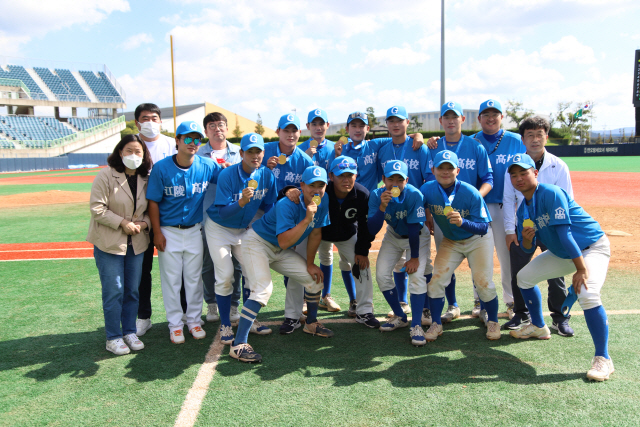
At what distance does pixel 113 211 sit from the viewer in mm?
4688

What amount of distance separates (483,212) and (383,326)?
170cm

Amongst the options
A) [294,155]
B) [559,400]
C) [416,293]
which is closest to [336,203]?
[294,155]

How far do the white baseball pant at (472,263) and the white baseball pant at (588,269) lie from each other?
335 millimetres

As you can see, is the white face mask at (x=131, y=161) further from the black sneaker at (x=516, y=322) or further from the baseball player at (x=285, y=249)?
the black sneaker at (x=516, y=322)

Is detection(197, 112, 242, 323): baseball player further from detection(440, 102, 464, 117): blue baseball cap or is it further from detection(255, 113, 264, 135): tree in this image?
detection(255, 113, 264, 135): tree

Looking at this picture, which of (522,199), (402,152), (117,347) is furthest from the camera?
(402,152)

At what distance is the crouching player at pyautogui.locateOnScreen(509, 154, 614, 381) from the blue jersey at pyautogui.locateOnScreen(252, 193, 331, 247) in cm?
192

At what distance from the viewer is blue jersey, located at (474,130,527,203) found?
17.5 ft

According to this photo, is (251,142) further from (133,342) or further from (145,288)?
(133,342)

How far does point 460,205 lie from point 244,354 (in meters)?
2.69

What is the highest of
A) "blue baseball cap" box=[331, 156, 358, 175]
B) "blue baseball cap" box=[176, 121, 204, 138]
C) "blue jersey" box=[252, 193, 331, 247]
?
"blue baseball cap" box=[176, 121, 204, 138]

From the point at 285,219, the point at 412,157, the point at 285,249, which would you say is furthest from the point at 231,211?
the point at 412,157

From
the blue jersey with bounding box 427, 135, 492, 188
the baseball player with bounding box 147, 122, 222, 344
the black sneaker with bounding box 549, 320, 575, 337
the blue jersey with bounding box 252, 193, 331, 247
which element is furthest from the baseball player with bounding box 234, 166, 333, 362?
the black sneaker with bounding box 549, 320, 575, 337

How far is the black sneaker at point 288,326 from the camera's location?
5.17 meters
